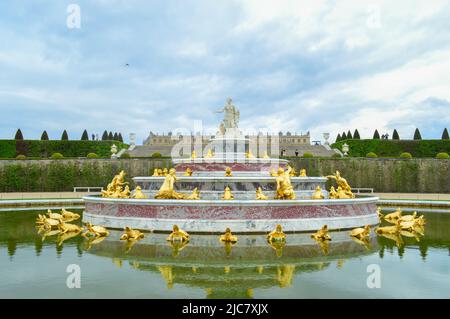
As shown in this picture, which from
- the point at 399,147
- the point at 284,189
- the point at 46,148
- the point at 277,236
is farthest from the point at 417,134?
the point at 277,236

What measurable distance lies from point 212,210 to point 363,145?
40.1 m

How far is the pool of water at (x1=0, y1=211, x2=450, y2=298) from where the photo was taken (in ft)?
25.8

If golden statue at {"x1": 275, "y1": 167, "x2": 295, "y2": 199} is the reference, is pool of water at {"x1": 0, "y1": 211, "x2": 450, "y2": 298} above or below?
below

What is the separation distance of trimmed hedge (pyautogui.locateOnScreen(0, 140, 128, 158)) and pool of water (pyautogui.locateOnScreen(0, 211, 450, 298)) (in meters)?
36.7

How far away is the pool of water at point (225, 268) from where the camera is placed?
25.8ft

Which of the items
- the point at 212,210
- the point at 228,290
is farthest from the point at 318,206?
the point at 228,290

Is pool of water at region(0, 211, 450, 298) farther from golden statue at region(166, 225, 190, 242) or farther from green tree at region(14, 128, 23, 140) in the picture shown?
green tree at region(14, 128, 23, 140)

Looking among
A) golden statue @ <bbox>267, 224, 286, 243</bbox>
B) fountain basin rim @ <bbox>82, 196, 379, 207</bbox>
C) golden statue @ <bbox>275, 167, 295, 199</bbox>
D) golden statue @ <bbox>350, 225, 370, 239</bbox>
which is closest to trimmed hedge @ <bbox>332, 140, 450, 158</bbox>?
fountain basin rim @ <bbox>82, 196, 379, 207</bbox>

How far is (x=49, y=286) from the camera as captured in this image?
8141mm

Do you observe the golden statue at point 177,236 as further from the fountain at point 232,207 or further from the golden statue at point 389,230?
the golden statue at point 389,230

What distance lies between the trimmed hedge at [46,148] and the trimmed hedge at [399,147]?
31596 millimetres

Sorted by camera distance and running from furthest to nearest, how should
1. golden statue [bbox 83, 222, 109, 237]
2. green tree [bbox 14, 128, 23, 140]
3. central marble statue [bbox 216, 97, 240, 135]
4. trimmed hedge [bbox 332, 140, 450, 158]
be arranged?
green tree [bbox 14, 128, 23, 140] < trimmed hedge [bbox 332, 140, 450, 158] < central marble statue [bbox 216, 97, 240, 135] < golden statue [bbox 83, 222, 109, 237]

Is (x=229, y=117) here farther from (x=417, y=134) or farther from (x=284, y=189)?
(x=417, y=134)

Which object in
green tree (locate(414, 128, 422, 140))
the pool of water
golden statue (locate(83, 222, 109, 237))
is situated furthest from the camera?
green tree (locate(414, 128, 422, 140))
